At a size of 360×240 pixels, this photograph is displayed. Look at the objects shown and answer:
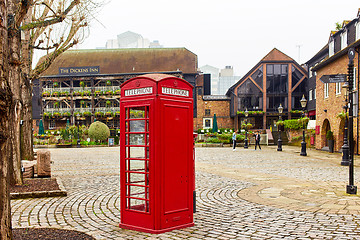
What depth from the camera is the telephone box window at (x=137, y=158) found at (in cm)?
555

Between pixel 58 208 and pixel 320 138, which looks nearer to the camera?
pixel 58 208

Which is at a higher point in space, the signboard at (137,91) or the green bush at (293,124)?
the signboard at (137,91)

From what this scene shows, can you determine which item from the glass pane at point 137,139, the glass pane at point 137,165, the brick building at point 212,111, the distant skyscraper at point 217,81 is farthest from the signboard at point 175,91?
the distant skyscraper at point 217,81

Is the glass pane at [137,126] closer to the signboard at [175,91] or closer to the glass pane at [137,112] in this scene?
the glass pane at [137,112]

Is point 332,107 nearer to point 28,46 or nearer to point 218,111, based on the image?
point 28,46

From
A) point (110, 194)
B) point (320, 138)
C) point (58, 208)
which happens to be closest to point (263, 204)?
point (110, 194)

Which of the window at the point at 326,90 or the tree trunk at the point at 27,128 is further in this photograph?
the window at the point at 326,90

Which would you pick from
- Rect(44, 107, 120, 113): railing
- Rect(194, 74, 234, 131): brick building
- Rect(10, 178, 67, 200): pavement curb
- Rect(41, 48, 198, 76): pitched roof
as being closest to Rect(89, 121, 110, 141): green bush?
Rect(44, 107, 120, 113): railing

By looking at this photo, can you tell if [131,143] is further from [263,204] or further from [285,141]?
[285,141]

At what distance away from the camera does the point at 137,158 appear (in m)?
5.62

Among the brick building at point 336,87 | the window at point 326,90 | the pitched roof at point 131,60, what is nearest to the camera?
the brick building at point 336,87

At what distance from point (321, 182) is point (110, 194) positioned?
20.9 feet

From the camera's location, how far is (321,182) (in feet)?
35.3

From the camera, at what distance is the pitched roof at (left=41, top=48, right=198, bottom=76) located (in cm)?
5222
